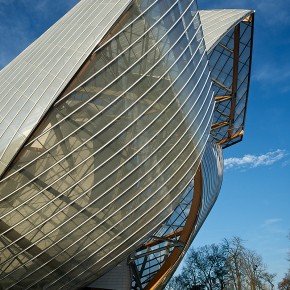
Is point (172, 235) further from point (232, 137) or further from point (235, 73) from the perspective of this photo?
point (235, 73)

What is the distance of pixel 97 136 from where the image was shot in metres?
16.3

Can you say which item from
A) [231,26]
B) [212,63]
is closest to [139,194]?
[231,26]

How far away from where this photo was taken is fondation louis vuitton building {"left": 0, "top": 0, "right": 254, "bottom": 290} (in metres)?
15.7

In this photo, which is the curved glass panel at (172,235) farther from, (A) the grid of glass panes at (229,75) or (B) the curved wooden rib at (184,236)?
(A) the grid of glass panes at (229,75)

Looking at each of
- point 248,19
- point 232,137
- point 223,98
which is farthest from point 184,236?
point 248,19

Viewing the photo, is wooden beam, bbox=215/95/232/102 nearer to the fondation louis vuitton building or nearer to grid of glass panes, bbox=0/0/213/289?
the fondation louis vuitton building

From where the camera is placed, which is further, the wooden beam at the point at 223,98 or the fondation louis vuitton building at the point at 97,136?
the wooden beam at the point at 223,98

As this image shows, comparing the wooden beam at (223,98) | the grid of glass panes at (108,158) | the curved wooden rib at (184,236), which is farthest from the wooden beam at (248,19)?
the curved wooden rib at (184,236)

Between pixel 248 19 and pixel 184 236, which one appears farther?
pixel 248 19

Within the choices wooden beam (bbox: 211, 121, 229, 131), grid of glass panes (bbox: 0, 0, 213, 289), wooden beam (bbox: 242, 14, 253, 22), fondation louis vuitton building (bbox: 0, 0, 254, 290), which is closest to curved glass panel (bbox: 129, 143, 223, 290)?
wooden beam (bbox: 211, 121, 229, 131)

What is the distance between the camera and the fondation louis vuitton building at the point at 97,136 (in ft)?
51.4

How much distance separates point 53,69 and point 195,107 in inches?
308

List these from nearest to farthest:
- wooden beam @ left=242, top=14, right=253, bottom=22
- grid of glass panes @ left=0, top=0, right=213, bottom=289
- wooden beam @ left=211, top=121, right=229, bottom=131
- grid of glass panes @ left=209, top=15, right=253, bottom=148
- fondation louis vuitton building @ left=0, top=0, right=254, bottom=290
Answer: fondation louis vuitton building @ left=0, top=0, right=254, bottom=290 → grid of glass panes @ left=0, top=0, right=213, bottom=289 → wooden beam @ left=242, top=14, right=253, bottom=22 → grid of glass panes @ left=209, top=15, right=253, bottom=148 → wooden beam @ left=211, top=121, right=229, bottom=131

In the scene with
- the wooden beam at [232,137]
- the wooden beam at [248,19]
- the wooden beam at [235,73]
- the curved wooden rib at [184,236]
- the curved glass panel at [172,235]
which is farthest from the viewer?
the wooden beam at [232,137]
